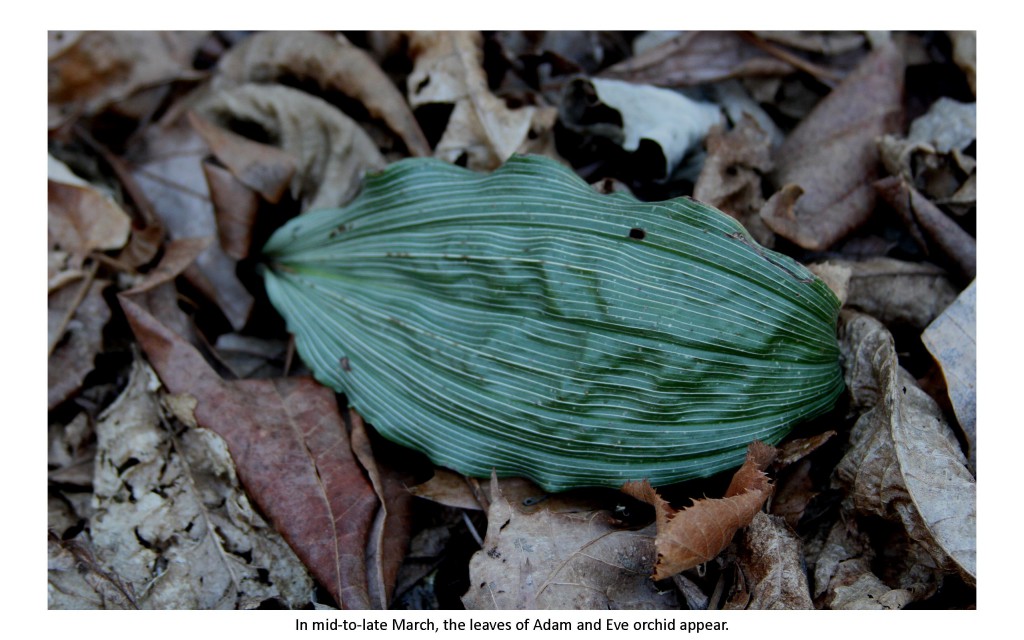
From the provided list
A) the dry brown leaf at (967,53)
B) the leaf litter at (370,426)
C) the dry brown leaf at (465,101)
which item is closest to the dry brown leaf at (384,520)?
the leaf litter at (370,426)

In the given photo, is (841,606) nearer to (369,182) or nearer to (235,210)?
(369,182)

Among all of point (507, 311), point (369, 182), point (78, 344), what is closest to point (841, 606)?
point (507, 311)

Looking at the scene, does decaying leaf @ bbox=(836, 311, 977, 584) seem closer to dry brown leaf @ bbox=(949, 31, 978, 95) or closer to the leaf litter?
the leaf litter

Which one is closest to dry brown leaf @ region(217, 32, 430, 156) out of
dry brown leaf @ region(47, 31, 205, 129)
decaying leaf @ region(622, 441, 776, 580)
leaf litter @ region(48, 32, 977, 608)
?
leaf litter @ region(48, 32, 977, 608)

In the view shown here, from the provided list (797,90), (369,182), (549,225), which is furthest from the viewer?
(797,90)

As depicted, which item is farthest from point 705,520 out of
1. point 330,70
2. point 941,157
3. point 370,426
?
point 330,70

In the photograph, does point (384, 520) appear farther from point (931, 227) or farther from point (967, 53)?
point (967, 53)

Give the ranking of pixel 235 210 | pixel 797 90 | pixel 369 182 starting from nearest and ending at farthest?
1. pixel 369 182
2. pixel 235 210
3. pixel 797 90
